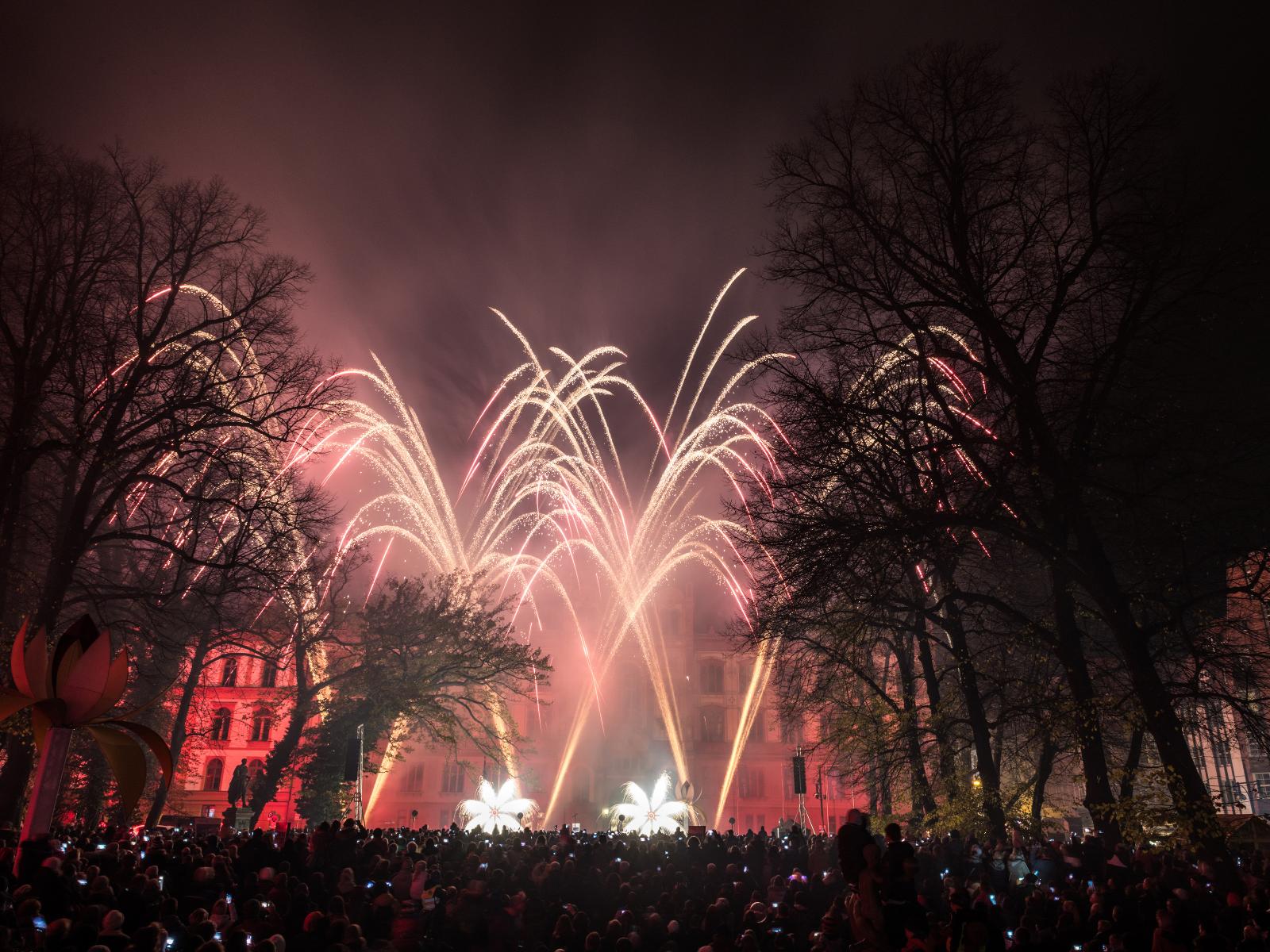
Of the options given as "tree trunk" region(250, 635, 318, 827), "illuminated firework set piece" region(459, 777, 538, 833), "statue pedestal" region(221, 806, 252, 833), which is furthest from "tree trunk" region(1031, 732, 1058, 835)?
"illuminated firework set piece" region(459, 777, 538, 833)

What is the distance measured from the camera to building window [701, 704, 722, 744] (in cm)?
7494

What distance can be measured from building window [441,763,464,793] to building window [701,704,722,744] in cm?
2133

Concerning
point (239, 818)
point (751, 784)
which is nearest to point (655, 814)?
point (239, 818)

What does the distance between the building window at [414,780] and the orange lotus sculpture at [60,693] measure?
6141 cm

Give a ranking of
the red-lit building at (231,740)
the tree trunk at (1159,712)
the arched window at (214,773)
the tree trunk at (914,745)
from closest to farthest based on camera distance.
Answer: the tree trunk at (1159,712) < the tree trunk at (914,745) < the red-lit building at (231,740) < the arched window at (214,773)

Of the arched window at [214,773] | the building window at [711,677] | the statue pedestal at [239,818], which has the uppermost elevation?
the building window at [711,677]

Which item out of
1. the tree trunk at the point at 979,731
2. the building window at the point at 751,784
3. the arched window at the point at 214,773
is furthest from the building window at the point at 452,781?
the tree trunk at the point at 979,731

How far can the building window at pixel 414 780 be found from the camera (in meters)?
69.4

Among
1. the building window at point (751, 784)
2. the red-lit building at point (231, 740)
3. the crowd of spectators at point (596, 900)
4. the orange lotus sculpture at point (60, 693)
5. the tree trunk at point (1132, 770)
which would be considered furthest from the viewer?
the building window at point (751, 784)

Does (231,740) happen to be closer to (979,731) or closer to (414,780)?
(414,780)

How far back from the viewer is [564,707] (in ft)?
234

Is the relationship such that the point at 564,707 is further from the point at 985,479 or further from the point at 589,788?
the point at 985,479

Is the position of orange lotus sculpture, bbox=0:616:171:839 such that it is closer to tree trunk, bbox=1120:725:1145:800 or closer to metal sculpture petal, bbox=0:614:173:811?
metal sculpture petal, bbox=0:614:173:811

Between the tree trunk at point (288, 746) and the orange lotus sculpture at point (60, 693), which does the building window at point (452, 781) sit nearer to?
the tree trunk at point (288, 746)
